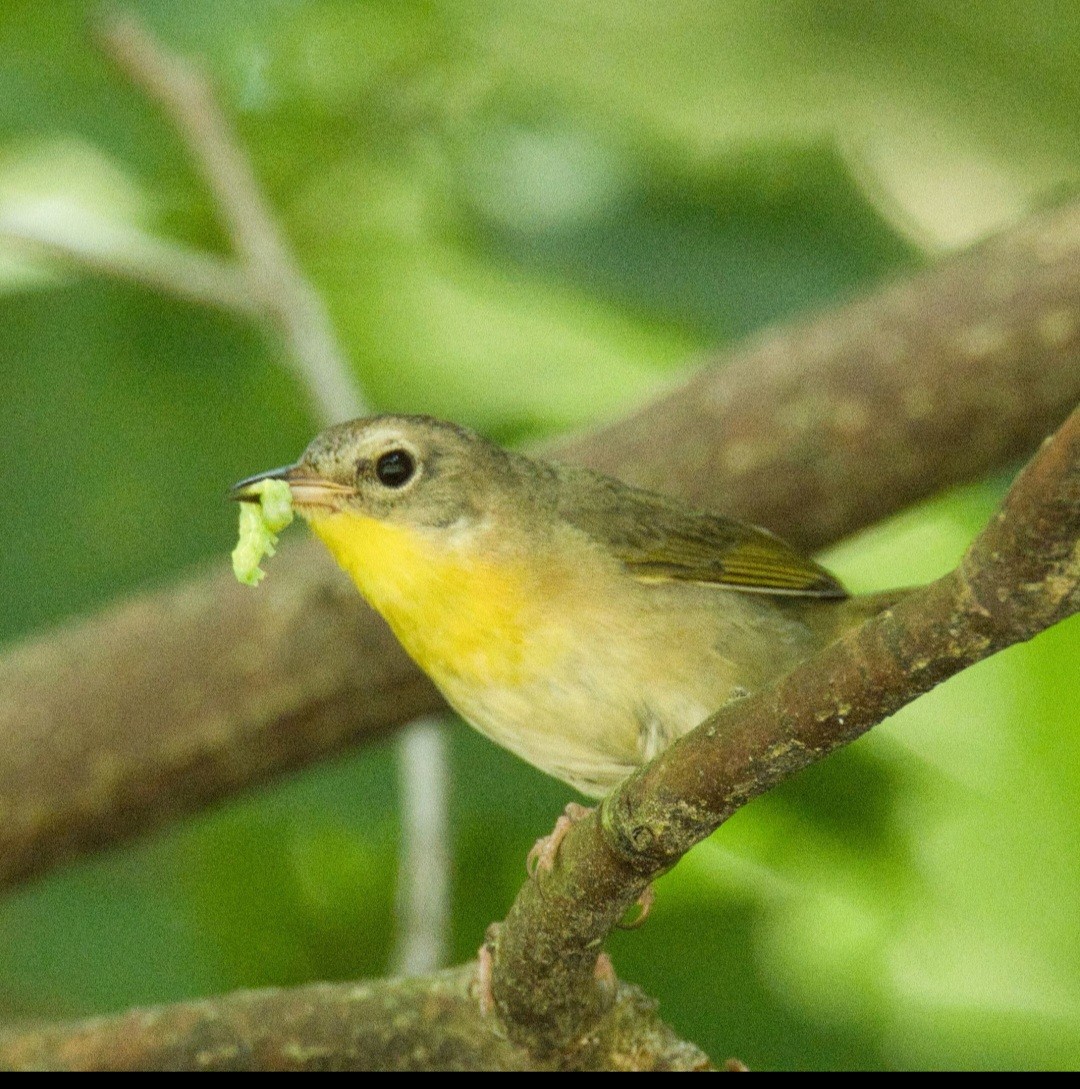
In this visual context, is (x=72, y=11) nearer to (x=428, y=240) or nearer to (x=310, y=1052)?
(x=428, y=240)

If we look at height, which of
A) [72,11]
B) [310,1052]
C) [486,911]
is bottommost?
[310,1052]

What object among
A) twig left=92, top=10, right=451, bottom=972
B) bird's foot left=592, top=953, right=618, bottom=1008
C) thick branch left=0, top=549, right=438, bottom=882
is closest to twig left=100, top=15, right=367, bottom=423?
twig left=92, top=10, right=451, bottom=972

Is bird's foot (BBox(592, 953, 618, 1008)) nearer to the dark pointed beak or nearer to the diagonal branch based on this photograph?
the diagonal branch

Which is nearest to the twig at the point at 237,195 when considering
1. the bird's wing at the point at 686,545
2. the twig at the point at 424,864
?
the twig at the point at 424,864

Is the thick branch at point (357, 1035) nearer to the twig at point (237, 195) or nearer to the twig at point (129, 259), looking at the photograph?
the twig at point (237, 195)

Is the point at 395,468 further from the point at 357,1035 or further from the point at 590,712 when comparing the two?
the point at 357,1035
